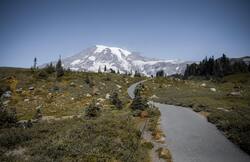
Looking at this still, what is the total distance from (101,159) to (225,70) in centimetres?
14042

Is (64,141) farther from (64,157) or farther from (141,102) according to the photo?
(141,102)

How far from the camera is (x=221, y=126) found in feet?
67.3

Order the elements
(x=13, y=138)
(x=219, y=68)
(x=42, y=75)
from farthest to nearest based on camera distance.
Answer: (x=219, y=68) < (x=42, y=75) < (x=13, y=138)

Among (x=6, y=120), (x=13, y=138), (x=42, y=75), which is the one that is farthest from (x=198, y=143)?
(x=42, y=75)

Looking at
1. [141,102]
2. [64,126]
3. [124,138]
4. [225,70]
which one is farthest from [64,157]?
[225,70]

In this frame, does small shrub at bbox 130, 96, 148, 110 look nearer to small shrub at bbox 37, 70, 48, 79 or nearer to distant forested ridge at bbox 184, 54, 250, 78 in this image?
small shrub at bbox 37, 70, 48, 79

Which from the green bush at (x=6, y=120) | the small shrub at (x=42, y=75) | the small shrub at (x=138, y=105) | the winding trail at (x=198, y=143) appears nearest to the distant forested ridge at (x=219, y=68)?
the small shrub at (x=42, y=75)

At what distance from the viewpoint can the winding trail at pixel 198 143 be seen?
43.7 feet

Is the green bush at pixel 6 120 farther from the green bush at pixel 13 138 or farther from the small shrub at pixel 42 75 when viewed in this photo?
the small shrub at pixel 42 75

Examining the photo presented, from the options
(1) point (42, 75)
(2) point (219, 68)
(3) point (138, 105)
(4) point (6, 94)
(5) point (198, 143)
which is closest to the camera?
(5) point (198, 143)

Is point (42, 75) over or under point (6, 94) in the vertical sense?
over

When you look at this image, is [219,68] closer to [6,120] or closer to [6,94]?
[6,94]

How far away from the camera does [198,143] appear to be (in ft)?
52.7

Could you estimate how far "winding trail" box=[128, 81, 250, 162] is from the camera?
13.3m
